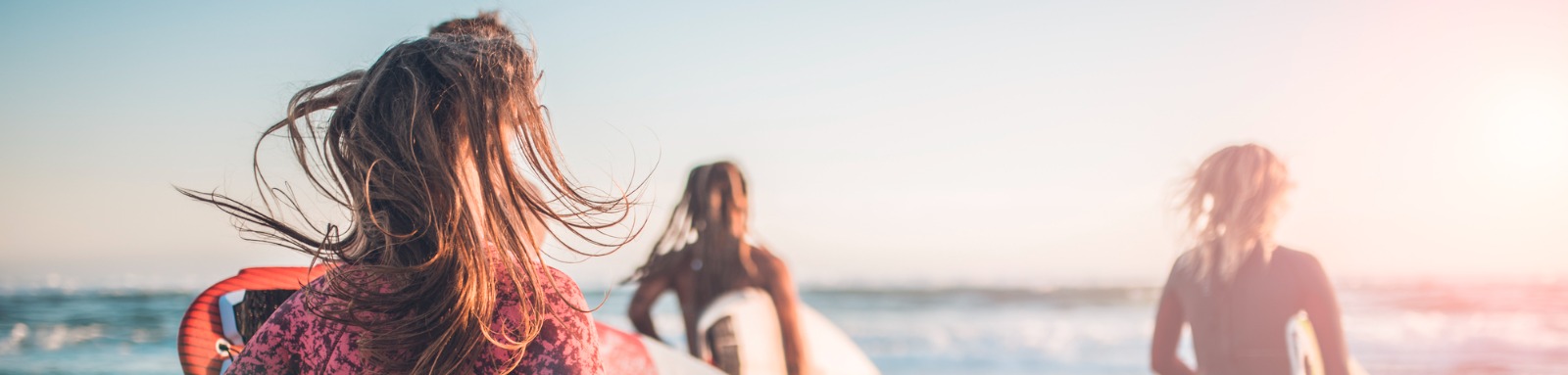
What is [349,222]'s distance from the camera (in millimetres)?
1272

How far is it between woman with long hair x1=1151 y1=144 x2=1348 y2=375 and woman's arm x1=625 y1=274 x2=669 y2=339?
2497mm

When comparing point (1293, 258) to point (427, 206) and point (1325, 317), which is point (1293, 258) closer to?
point (1325, 317)

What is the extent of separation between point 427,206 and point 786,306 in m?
3.78

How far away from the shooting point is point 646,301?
492 cm

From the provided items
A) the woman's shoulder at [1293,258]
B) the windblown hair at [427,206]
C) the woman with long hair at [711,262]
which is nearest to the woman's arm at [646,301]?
the woman with long hair at [711,262]

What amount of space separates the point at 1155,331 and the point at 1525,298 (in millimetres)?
15246

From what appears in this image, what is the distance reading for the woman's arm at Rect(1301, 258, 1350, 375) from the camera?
3406 mm

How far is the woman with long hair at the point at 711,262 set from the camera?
492 centimetres

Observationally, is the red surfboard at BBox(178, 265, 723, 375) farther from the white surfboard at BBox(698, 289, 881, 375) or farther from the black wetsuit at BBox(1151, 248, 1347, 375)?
the white surfboard at BBox(698, 289, 881, 375)

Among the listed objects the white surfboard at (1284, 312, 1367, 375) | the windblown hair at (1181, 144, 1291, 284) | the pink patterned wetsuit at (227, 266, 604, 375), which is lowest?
the white surfboard at (1284, 312, 1367, 375)

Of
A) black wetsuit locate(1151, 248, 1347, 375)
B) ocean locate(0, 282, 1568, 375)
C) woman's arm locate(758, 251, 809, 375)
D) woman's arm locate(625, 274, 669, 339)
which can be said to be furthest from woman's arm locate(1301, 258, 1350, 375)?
ocean locate(0, 282, 1568, 375)

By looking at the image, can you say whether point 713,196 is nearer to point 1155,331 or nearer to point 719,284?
point 719,284

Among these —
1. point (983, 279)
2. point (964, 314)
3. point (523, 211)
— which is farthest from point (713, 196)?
point (983, 279)

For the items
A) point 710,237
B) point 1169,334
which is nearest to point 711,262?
point 710,237
